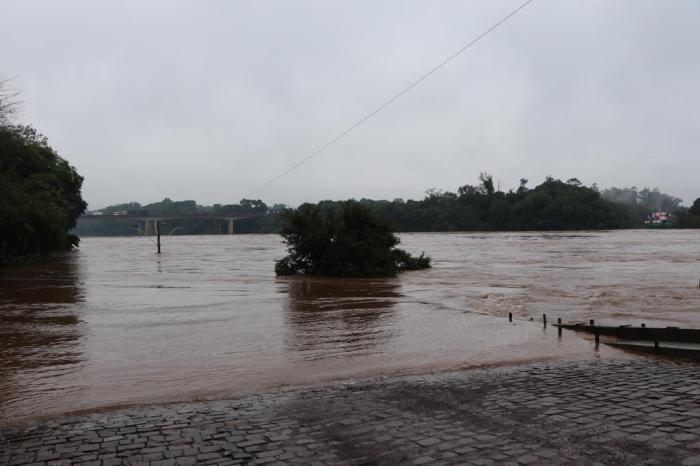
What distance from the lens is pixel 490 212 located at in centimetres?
13525

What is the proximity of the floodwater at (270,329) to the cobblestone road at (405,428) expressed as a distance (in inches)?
47.1

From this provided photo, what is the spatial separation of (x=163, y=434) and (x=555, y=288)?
62.1 feet

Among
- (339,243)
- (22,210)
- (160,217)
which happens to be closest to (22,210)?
(22,210)

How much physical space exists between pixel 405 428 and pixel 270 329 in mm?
7804

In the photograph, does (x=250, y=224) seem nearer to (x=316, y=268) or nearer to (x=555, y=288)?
(x=316, y=268)

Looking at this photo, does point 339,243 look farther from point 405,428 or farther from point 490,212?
point 490,212

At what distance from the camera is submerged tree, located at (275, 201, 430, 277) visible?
29.2 metres

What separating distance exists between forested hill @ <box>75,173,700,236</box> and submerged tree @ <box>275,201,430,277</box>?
82928mm

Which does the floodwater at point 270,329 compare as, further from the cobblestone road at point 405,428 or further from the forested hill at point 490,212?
the forested hill at point 490,212

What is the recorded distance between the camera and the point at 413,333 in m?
12.2

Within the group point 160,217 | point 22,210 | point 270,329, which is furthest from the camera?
point 160,217

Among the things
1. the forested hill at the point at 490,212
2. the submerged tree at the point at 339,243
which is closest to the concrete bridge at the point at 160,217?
the forested hill at the point at 490,212

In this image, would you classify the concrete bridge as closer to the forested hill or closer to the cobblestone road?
the forested hill

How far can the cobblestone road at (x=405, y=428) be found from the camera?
4762 mm
